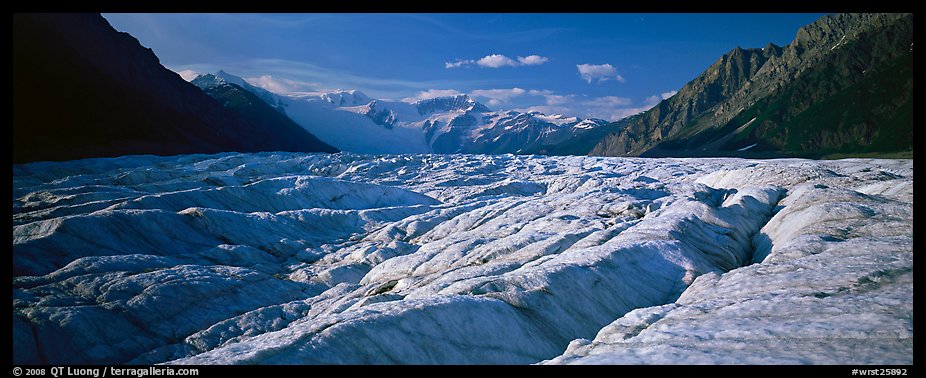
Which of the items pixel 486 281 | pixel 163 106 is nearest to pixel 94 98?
pixel 163 106

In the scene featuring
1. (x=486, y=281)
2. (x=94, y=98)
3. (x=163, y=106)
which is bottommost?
(x=486, y=281)

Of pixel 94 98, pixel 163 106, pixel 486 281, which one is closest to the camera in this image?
pixel 486 281

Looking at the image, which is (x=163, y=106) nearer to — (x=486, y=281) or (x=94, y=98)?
(x=94, y=98)

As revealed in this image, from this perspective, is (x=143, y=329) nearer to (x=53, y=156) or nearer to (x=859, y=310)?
(x=859, y=310)

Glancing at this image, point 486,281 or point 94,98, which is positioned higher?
point 94,98

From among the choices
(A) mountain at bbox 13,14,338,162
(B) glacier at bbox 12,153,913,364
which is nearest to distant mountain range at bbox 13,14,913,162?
(A) mountain at bbox 13,14,338,162
